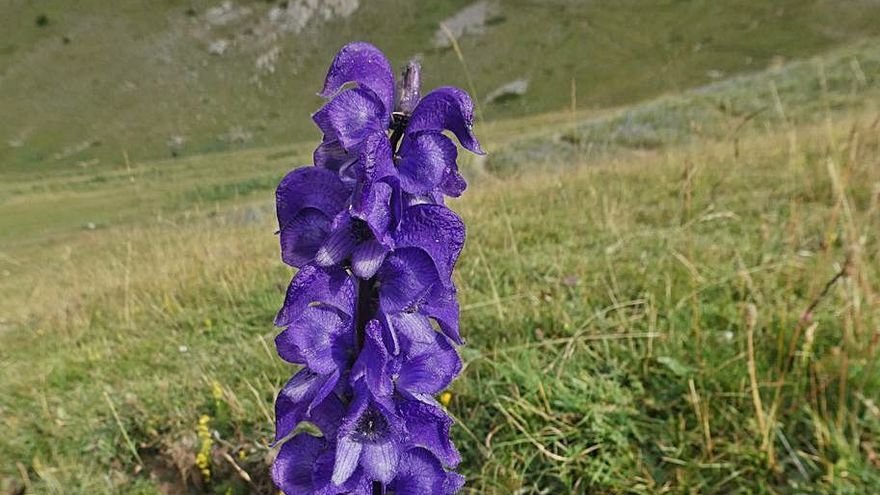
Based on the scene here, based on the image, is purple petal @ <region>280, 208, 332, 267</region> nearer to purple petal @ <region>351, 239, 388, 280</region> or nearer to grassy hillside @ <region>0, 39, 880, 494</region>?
purple petal @ <region>351, 239, 388, 280</region>

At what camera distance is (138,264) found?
24.8ft

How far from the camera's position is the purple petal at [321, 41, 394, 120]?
48.7 inches

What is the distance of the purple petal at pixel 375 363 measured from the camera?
1.14 metres

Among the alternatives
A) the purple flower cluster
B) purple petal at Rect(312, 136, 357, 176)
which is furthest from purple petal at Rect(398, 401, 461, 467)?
purple petal at Rect(312, 136, 357, 176)

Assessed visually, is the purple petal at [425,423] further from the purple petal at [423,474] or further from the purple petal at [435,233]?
the purple petal at [435,233]

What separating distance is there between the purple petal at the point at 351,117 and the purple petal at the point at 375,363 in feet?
1.08

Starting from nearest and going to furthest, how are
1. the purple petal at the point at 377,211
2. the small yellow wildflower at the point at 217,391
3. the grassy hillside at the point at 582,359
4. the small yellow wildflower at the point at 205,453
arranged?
the purple petal at the point at 377,211
the grassy hillside at the point at 582,359
the small yellow wildflower at the point at 205,453
the small yellow wildflower at the point at 217,391

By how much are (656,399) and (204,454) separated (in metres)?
2.09

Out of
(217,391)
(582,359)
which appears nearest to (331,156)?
(582,359)

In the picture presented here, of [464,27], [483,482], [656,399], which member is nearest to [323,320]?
[483,482]

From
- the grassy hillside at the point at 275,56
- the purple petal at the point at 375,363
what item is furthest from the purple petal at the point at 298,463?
the grassy hillside at the point at 275,56

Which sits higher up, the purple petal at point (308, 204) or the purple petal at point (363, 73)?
the purple petal at point (363, 73)

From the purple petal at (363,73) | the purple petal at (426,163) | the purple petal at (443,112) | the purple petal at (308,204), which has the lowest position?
the purple petal at (308,204)

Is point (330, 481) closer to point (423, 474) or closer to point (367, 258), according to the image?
point (423, 474)
